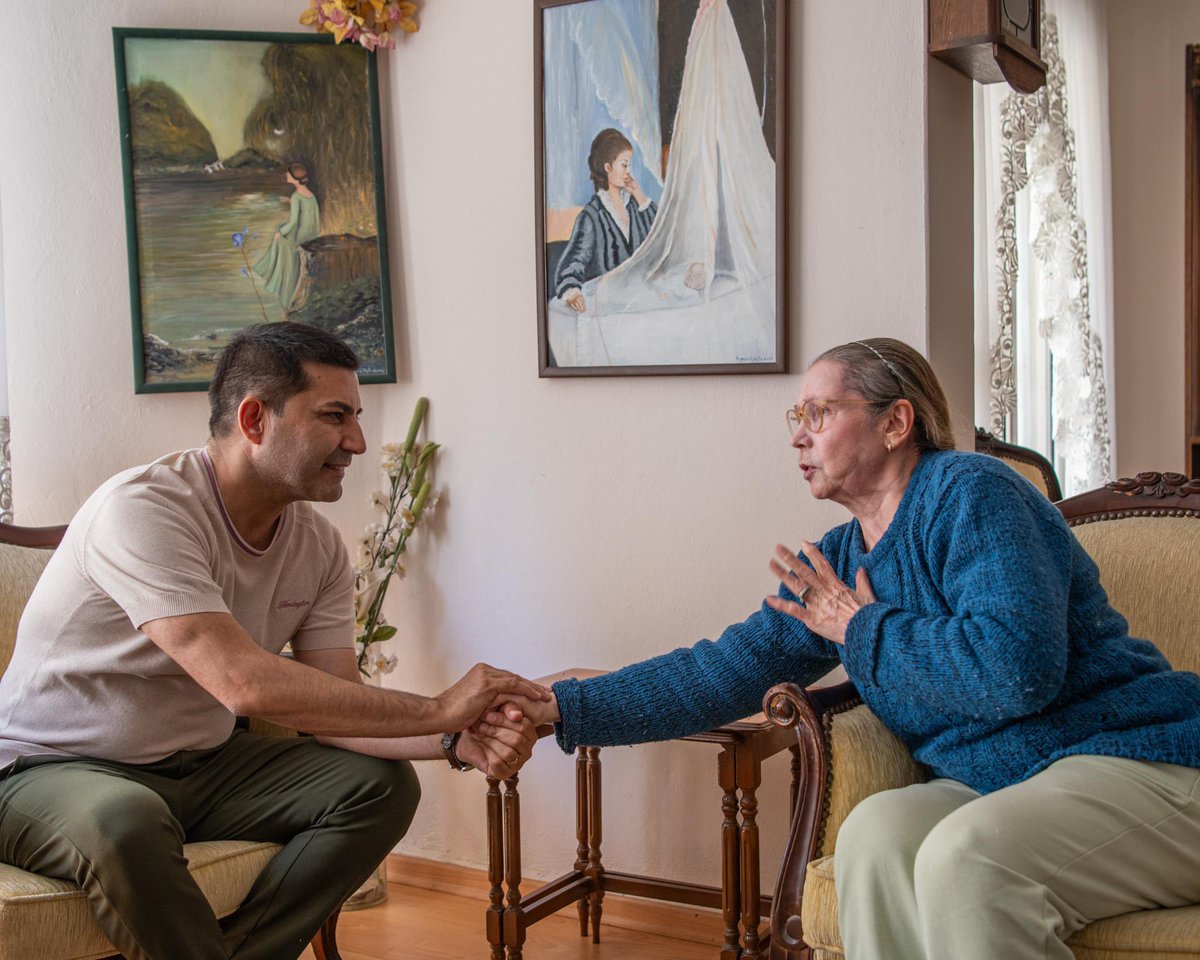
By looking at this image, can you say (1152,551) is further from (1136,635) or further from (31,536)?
(31,536)

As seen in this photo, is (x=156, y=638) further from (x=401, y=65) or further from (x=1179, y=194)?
(x=1179, y=194)

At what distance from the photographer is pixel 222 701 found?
6.56 feet

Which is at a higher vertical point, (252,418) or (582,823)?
(252,418)

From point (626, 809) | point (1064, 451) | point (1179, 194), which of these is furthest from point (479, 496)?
point (1179, 194)

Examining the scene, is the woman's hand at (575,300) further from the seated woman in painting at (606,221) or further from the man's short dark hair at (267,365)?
the man's short dark hair at (267,365)

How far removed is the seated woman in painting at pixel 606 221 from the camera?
286 cm

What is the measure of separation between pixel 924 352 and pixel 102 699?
1617mm

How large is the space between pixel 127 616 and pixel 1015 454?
1.95 meters

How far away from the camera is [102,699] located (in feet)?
6.97

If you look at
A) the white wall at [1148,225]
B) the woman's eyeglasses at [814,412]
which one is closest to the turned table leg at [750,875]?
the woman's eyeglasses at [814,412]

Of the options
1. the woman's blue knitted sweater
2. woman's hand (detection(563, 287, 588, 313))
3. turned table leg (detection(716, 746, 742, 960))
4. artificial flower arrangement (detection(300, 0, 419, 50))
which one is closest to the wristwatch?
turned table leg (detection(716, 746, 742, 960))

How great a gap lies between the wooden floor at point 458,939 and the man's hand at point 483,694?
0.81 metres

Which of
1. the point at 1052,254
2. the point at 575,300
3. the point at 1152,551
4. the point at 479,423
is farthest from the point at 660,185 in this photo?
the point at 1052,254

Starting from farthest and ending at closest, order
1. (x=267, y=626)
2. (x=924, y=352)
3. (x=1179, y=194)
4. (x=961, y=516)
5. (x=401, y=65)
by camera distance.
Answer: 1. (x=1179, y=194)
2. (x=401, y=65)
3. (x=924, y=352)
4. (x=267, y=626)
5. (x=961, y=516)
